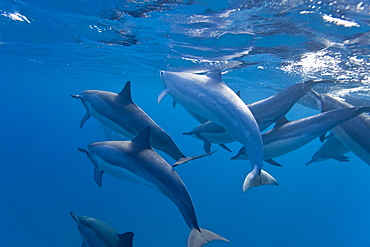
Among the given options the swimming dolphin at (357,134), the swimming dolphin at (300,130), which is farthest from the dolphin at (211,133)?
the swimming dolphin at (357,134)

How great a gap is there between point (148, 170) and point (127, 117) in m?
1.00

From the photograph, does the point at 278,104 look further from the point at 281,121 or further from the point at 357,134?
the point at 357,134

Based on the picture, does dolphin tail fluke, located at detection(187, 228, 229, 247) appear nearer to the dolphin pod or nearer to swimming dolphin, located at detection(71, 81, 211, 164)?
the dolphin pod

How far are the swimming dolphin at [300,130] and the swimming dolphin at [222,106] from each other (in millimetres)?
814

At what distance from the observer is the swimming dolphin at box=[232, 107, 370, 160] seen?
3.29 metres

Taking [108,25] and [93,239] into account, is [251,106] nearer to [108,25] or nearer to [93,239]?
[93,239]

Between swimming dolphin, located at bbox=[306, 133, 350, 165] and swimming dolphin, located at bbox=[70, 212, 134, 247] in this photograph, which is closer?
swimming dolphin, located at bbox=[70, 212, 134, 247]

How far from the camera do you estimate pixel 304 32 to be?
9.20m

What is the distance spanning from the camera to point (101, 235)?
4012 millimetres

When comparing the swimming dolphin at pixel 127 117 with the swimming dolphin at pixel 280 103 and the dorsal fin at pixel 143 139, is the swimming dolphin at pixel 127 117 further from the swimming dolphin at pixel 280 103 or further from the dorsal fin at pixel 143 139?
the swimming dolphin at pixel 280 103

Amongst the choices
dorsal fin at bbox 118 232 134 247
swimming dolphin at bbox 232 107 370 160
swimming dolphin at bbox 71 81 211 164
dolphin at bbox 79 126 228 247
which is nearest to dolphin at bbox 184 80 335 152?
swimming dolphin at bbox 232 107 370 160

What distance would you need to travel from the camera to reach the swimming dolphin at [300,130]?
10.8 ft

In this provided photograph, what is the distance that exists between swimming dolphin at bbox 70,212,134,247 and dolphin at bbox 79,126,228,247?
1068 millimetres

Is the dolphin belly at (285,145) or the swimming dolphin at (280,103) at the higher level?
the swimming dolphin at (280,103)
